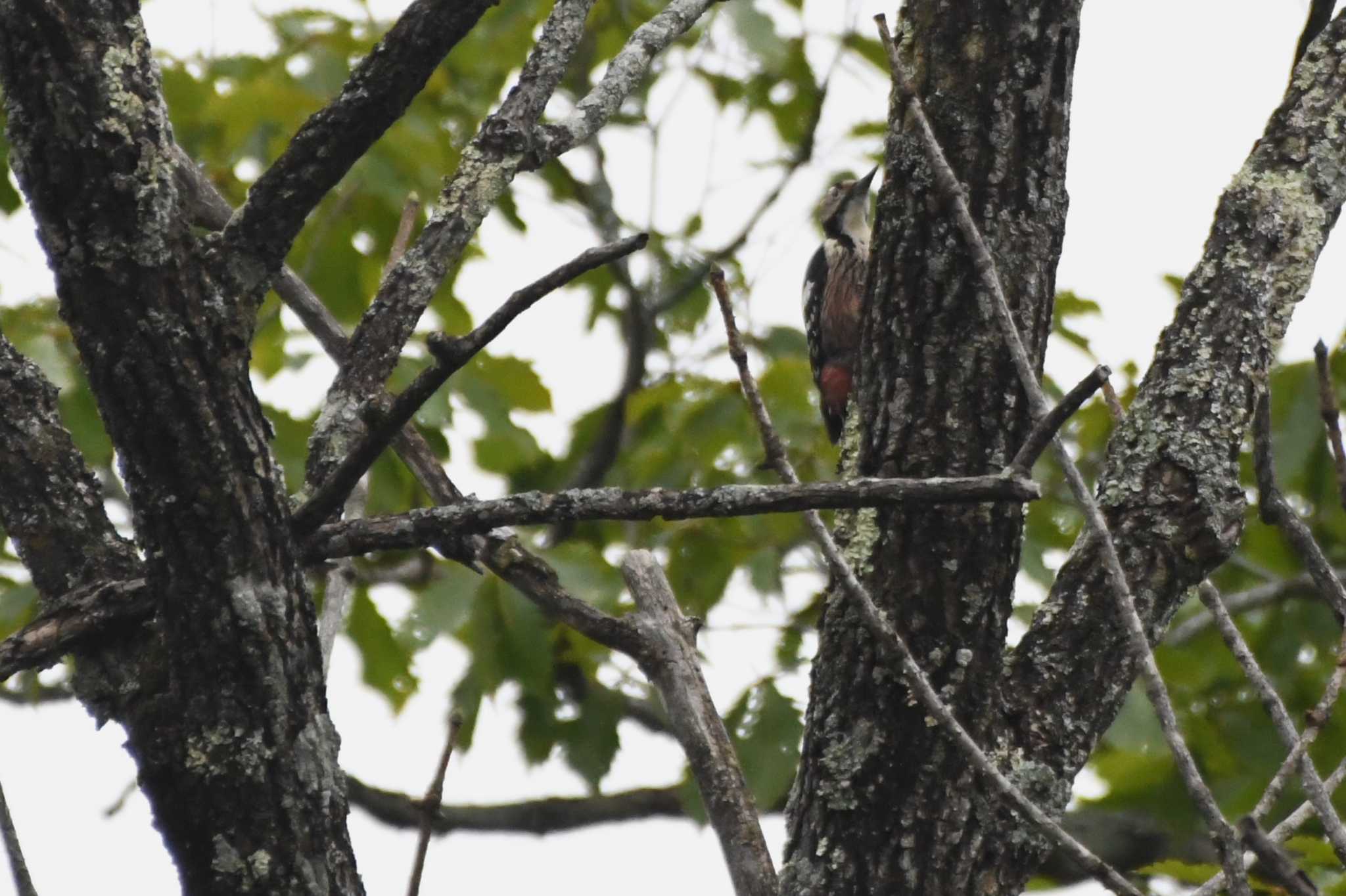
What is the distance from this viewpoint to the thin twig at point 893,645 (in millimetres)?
1674

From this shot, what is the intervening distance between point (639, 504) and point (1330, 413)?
1054mm

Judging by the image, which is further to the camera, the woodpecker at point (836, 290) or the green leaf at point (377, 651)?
the woodpecker at point (836, 290)

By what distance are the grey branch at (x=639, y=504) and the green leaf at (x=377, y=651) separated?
3332mm

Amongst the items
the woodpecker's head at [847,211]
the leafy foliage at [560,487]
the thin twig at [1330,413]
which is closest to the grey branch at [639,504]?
the thin twig at [1330,413]

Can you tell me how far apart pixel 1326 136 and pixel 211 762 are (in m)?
1.94

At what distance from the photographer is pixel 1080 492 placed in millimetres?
1753

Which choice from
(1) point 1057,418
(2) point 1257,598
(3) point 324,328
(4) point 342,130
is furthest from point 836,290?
(1) point 1057,418

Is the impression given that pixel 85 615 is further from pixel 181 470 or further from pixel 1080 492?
pixel 1080 492

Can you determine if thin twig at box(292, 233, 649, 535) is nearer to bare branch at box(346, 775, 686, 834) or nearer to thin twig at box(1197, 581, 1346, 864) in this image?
thin twig at box(1197, 581, 1346, 864)

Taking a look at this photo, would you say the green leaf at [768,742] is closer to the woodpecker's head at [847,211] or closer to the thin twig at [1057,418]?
the thin twig at [1057,418]

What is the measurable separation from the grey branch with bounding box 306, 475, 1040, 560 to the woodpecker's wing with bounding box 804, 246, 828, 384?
13.7ft

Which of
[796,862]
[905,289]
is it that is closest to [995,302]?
[905,289]

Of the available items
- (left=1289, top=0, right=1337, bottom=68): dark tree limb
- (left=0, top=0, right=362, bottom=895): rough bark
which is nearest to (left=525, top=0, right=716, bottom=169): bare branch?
(left=0, top=0, right=362, bottom=895): rough bark

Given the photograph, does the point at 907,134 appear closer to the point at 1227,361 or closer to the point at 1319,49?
the point at 1227,361
